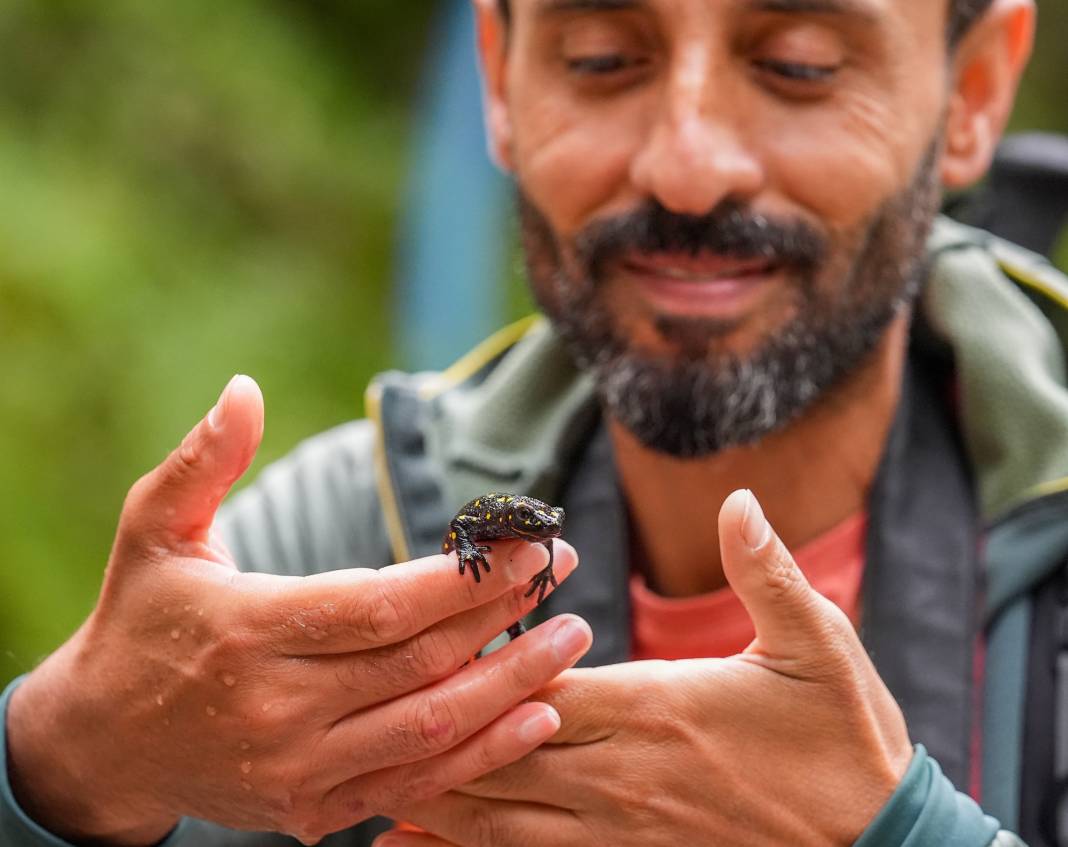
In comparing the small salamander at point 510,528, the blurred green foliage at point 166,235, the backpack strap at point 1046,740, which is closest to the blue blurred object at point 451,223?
the blurred green foliage at point 166,235

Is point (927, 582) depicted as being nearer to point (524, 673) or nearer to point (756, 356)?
point (756, 356)

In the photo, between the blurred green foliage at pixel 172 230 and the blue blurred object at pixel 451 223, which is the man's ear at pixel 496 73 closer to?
the blurred green foliage at pixel 172 230

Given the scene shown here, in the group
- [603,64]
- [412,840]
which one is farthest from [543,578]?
[603,64]

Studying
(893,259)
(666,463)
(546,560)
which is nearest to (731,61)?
(893,259)

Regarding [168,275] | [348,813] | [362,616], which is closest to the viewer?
[362,616]

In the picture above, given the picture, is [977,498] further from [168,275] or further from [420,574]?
[168,275]

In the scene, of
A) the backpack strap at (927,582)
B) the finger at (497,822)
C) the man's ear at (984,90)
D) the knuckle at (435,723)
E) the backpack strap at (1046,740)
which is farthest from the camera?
the man's ear at (984,90)
